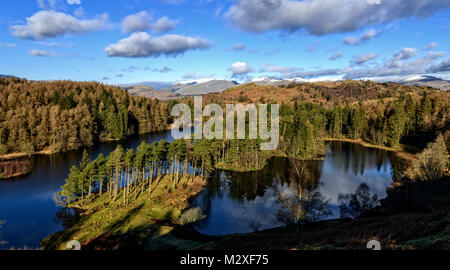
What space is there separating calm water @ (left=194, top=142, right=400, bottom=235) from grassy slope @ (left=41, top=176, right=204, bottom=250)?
17.9 feet

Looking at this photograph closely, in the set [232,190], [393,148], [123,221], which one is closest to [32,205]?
[123,221]

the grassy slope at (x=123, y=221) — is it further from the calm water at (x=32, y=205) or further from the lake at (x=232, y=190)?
the calm water at (x=32, y=205)

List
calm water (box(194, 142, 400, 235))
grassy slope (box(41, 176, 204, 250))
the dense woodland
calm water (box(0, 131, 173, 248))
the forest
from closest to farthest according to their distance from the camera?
grassy slope (box(41, 176, 204, 250)) → calm water (box(0, 131, 173, 248)) → calm water (box(194, 142, 400, 235)) → the forest → the dense woodland

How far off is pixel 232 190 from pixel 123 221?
80.9 feet

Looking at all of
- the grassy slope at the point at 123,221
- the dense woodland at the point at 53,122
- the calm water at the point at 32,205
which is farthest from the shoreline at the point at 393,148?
the dense woodland at the point at 53,122

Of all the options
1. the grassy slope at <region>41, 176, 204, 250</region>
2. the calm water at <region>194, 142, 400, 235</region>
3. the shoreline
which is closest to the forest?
the shoreline

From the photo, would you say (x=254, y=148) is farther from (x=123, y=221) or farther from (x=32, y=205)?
(x=32, y=205)

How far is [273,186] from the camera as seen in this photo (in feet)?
182

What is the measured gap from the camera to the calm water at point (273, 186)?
40.5 metres

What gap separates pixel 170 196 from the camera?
160 ft

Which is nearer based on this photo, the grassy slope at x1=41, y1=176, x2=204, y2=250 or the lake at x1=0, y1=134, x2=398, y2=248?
the grassy slope at x1=41, y1=176, x2=204, y2=250

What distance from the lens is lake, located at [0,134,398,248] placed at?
123ft

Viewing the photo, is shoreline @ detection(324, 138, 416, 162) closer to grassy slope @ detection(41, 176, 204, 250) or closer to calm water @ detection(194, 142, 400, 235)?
calm water @ detection(194, 142, 400, 235)
